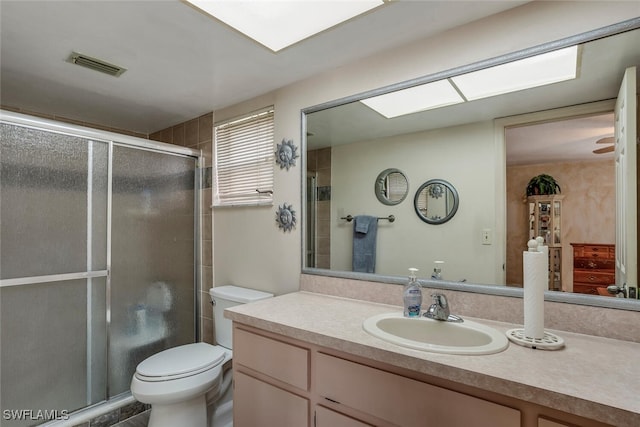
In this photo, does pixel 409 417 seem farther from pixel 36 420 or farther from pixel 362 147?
pixel 36 420

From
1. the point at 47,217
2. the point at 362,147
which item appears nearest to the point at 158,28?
the point at 362,147

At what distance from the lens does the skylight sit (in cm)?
118

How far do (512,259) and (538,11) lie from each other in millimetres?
951

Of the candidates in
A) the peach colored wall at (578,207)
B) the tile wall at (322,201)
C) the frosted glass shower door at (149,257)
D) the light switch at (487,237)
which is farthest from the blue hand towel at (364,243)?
the frosted glass shower door at (149,257)

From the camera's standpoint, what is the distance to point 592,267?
111 cm

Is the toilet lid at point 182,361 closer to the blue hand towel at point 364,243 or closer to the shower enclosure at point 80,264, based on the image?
the shower enclosure at point 80,264

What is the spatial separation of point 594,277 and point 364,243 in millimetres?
930

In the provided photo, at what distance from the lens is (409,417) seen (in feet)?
3.11

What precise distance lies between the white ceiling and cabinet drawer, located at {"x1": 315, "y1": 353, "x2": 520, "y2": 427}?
1.35 meters

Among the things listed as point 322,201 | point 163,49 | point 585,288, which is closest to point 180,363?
point 322,201

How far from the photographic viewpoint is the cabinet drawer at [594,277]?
108cm

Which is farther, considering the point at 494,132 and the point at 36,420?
the point at 36,420

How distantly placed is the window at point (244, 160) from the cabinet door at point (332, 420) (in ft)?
4.18

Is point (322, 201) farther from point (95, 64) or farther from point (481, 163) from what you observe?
point (95, 64)
